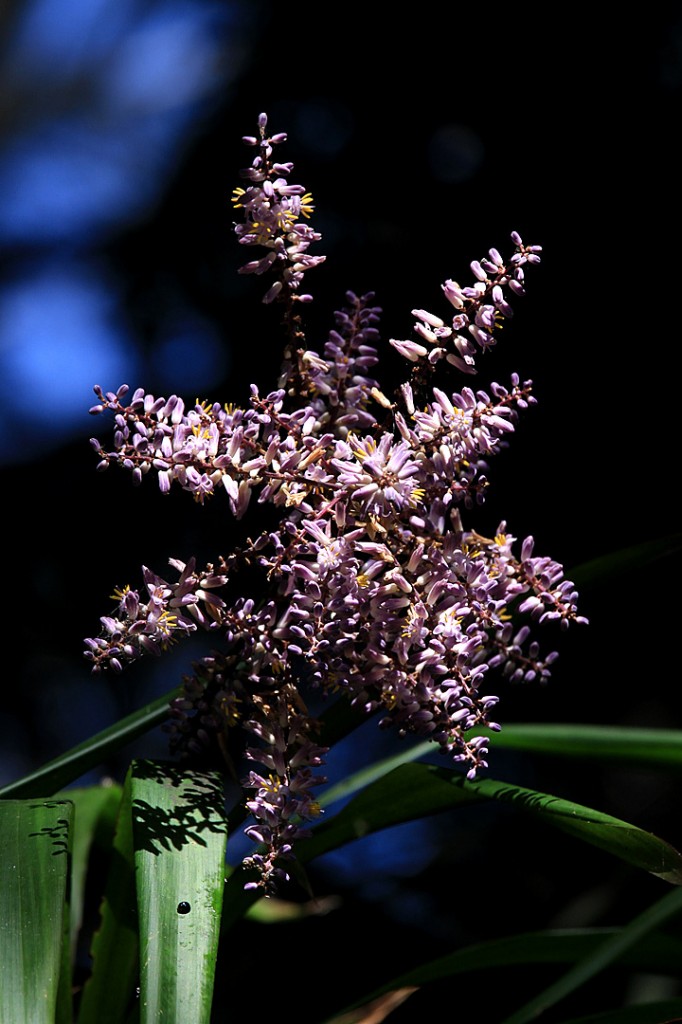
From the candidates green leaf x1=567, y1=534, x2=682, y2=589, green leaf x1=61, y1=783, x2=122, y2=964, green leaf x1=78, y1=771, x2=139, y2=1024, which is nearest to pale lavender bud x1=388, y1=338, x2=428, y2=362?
green leaf x1=567, y1=534, x2=682, y2=589

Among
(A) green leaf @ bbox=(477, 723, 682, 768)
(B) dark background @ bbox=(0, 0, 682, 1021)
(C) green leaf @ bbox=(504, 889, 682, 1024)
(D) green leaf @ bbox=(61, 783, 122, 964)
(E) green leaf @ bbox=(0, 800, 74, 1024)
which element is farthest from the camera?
(B) dark background @ bbox=(0, 0, 682, 1021)

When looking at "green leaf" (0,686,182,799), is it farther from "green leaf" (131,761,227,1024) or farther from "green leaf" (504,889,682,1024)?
"green leaf" (504,889,682,1024)

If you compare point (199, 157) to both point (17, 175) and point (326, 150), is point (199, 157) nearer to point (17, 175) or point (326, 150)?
point (326, 150)

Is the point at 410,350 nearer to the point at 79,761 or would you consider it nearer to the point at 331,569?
the point at 331,569

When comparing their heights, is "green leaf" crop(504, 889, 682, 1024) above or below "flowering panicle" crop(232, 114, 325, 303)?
below

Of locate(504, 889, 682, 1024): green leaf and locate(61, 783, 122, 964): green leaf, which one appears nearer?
locate(504, 889, 682, 1024): green leaf

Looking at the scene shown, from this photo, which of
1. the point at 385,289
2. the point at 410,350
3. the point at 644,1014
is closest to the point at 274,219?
the point at 410,350

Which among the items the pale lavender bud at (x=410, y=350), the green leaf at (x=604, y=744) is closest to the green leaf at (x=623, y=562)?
the green leaf at (x=604, y=744)
